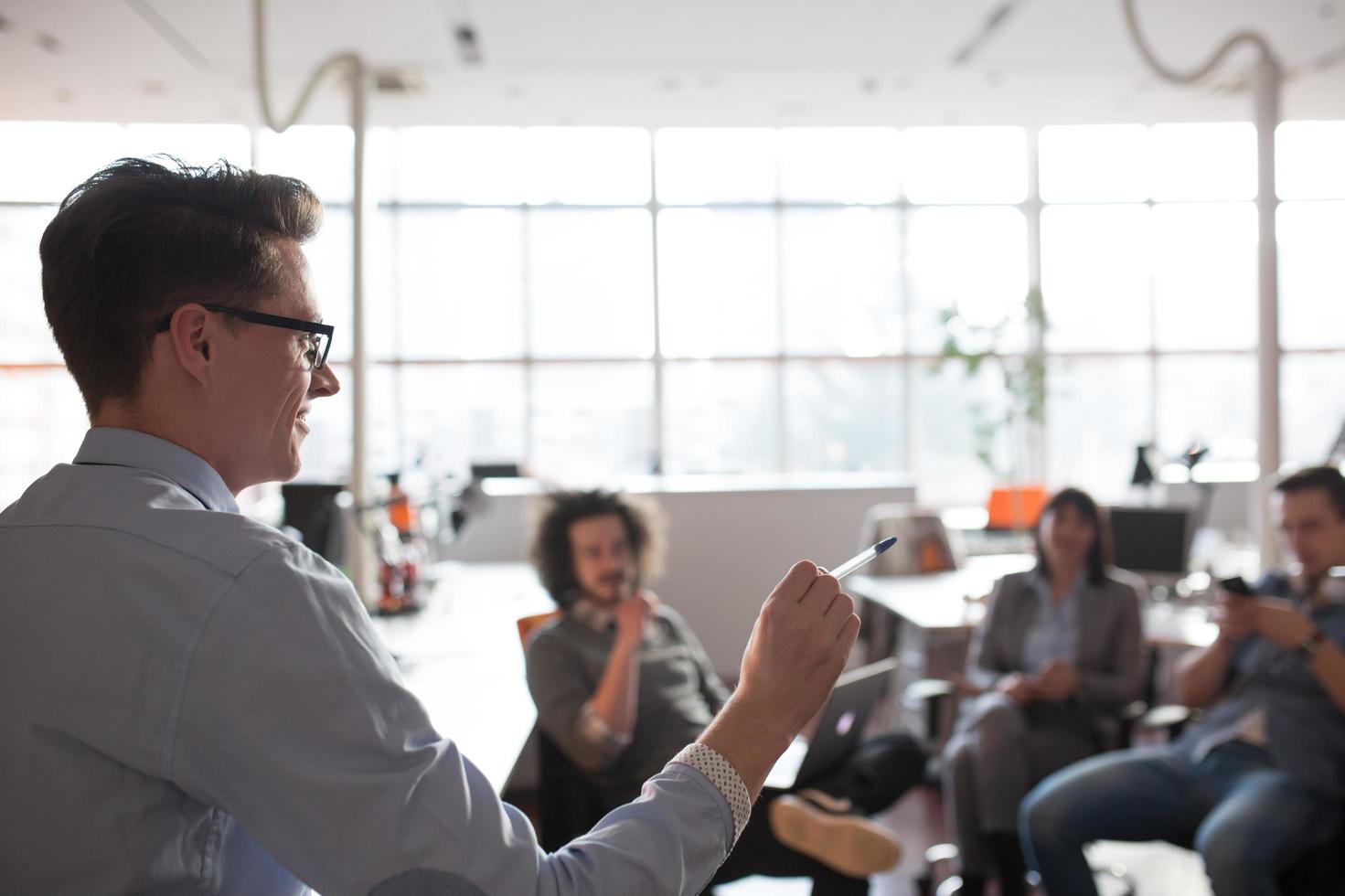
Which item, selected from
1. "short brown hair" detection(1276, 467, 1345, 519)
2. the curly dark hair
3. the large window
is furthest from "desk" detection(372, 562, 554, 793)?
Result: the large window

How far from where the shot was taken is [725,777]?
0.88m

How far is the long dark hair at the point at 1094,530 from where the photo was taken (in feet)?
9.78

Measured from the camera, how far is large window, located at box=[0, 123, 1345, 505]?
845 cm

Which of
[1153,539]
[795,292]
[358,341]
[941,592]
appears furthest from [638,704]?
[795,292]

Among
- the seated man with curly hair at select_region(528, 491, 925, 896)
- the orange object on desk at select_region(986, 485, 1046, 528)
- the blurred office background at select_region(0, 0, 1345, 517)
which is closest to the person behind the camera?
the seated man with curly hair at select_region(528, 491, 925, 896)

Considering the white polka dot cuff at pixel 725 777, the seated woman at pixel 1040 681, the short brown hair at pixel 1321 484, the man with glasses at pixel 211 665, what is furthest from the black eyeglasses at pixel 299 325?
the short brown hair at pixel 1321 484

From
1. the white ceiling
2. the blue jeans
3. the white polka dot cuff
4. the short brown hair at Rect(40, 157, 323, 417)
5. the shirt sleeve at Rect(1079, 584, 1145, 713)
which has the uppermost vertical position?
the white ceiling

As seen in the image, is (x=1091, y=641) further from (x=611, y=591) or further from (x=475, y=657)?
(x=475, y=657)

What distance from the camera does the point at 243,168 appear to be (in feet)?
2.91

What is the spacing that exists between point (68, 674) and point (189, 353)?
0.88 ft

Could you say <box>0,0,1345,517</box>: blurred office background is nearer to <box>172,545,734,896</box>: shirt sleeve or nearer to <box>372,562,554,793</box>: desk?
<box>372,562,554,793</box>: desk

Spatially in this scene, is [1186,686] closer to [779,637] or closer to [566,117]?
[779,637]

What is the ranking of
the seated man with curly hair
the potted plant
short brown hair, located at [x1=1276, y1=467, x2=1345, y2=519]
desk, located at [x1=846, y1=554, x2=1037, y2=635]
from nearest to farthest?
the seated man with curly hair < short brown hair, located at [x1=1276, y1=467, x2=1345, y2=519] < desk, located at [x1=846, y1=554, x2=1037, y2=635] < the potted plant

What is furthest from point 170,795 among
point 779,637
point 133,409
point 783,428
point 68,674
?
point 783,428
